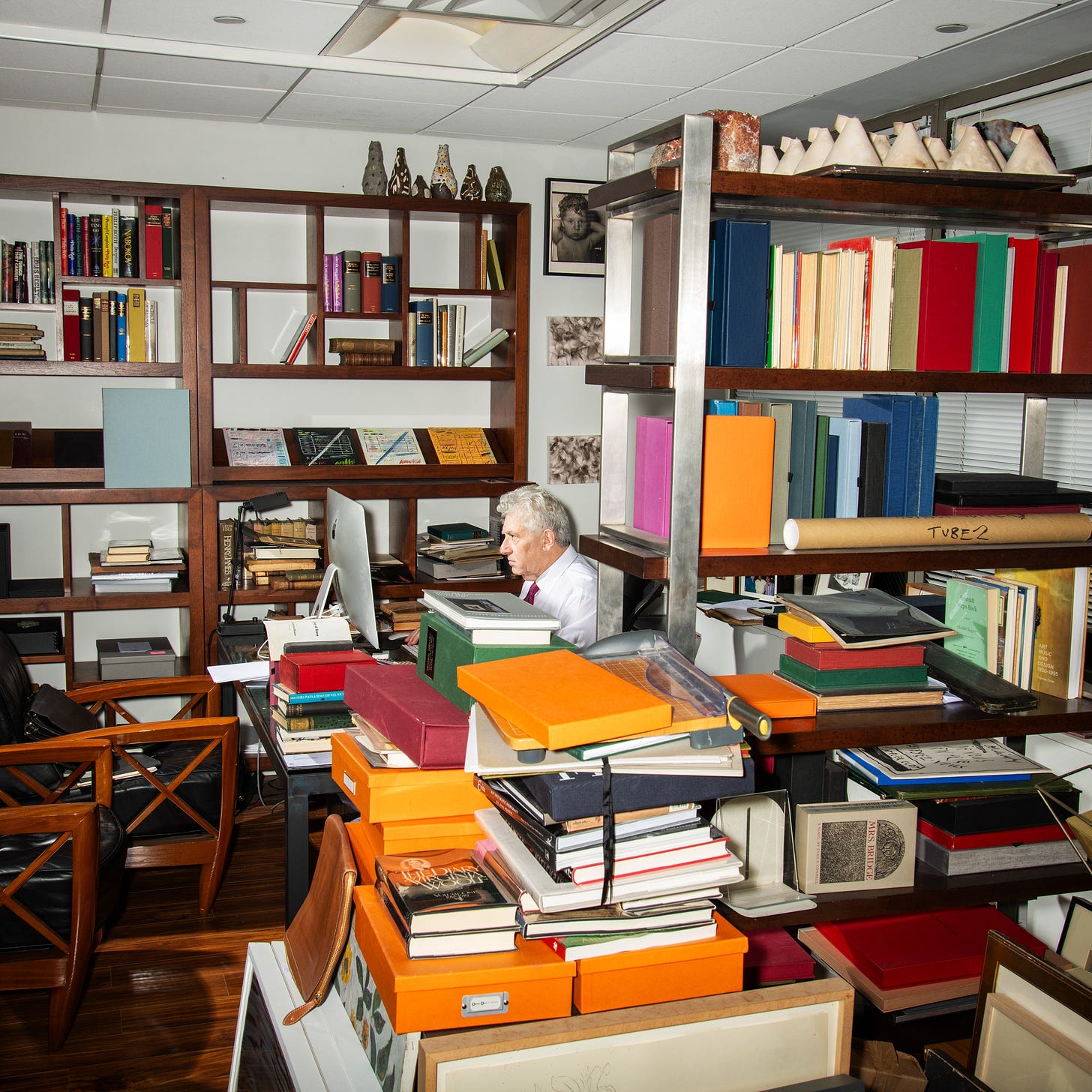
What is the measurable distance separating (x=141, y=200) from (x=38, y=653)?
73.7 inches

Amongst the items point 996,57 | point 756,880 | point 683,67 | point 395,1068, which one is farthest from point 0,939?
point 996,57

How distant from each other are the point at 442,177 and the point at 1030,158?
3.10 m

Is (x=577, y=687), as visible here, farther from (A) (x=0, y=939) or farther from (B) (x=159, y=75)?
(B) (x=159, y=75)

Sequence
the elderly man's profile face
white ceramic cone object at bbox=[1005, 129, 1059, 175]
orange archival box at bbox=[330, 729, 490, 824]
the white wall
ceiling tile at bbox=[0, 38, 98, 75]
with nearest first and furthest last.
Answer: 1. orange archival box at bbox=[330, 729, 490, 824]
2. white ceramic cone object at bbox=[1005, 129, 1059, 175]
3. ceiling tile at bbox=[0, 38, 98, 75]
4. the elderly man's profile face
5. the white wall

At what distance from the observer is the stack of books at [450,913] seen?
167cm

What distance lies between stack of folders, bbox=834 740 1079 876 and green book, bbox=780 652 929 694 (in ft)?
0.67

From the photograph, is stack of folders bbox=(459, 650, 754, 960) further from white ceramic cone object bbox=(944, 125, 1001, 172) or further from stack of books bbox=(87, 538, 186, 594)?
stack of books bbox=(87, 538, 186, 594)

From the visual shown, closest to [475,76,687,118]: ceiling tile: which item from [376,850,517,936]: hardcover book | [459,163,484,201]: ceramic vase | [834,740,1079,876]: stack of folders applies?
[459,163,484,201]: ceramic vase

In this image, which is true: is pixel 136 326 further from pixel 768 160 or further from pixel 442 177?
pixel 768 160

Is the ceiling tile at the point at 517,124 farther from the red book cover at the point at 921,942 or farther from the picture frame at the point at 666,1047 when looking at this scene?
the picture frame at the point at 666,1047

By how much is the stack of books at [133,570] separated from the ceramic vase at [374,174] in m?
1.79

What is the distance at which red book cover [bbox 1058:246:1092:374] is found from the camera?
95.5 inches

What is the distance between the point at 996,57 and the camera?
3.73m

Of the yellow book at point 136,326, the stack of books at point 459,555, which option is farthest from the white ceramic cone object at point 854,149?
the yellow book at point 136,326
